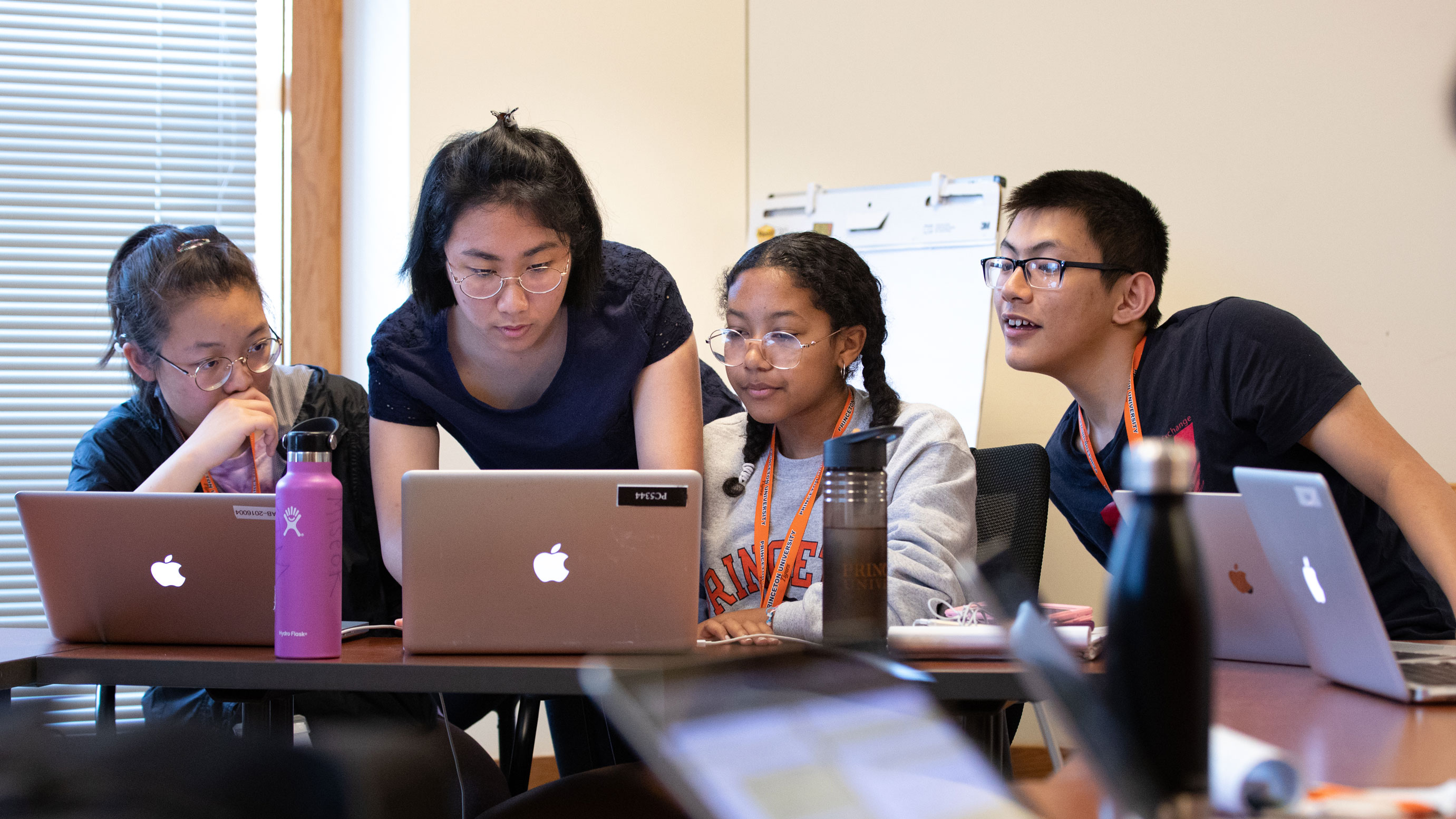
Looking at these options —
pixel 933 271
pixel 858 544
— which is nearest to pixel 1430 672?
pixel 858 544

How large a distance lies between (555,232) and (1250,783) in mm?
1287

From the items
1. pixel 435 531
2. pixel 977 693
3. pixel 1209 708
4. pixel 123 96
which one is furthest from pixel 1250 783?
pixel 123 96

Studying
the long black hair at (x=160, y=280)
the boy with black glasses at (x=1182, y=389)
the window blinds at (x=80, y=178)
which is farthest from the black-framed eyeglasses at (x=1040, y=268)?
the window blinds at (x=80, y=178)

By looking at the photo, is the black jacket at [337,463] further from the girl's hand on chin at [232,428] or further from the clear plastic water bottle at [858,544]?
the clear plastic water bottle at [858,544]

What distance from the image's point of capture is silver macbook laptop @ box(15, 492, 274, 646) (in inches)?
49.9

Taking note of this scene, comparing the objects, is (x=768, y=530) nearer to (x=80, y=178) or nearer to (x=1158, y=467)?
(x=1158, y=467)

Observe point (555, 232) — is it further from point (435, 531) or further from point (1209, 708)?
point (1209, 708)

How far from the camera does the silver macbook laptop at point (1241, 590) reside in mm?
1110

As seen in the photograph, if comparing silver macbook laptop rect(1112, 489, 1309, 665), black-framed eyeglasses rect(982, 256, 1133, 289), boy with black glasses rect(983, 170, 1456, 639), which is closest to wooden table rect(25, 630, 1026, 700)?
silver macbook laptop rect(1112, 489, 1309, 665)

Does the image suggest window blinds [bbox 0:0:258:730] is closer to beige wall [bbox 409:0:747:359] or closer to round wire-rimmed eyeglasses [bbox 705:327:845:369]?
beige wall [bbox 409:0:747:359]

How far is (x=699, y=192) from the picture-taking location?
3281 millimetres

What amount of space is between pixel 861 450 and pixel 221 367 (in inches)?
46.9

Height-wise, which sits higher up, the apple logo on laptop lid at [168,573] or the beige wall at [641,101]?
the beige wall at [641,101]

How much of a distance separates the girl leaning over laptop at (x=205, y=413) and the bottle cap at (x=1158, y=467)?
1.42 meters
